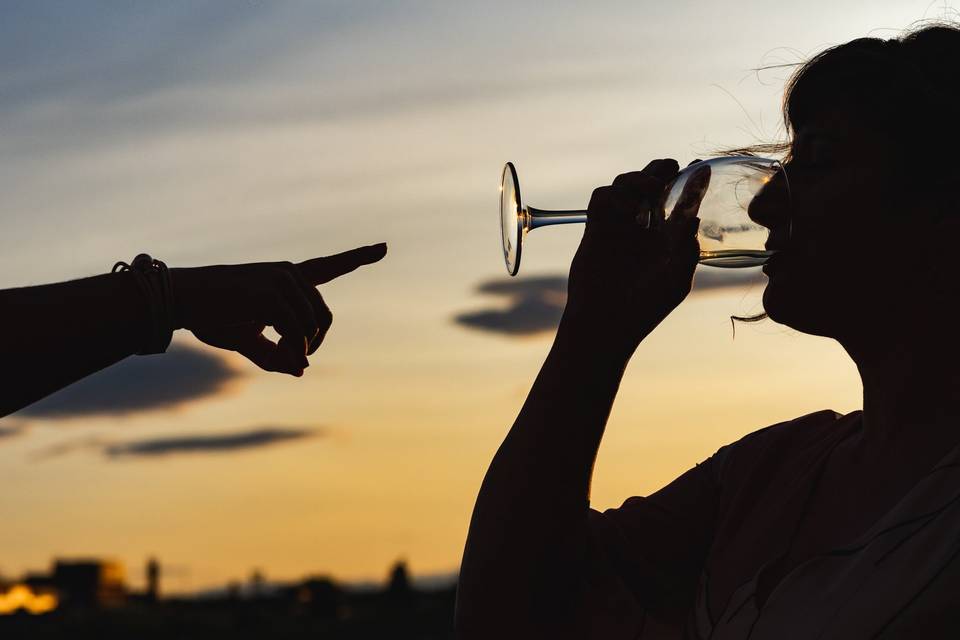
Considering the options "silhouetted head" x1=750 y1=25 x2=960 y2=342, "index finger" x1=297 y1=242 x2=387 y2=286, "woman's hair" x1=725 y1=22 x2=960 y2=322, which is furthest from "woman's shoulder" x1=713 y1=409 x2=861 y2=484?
"index finger" x1=297 y1=242 x2=387 y2=286

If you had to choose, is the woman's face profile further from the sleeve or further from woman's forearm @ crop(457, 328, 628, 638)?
the sleeve

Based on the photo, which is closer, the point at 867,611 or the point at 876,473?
the point at 867,611

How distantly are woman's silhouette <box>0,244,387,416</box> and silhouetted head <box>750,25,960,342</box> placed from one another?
3.24ft

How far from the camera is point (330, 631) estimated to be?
47.2m

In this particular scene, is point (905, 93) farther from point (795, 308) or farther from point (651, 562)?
point (651, 562)

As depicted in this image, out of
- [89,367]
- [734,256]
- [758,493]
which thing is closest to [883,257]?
[734,256]

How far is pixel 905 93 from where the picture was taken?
3.01m

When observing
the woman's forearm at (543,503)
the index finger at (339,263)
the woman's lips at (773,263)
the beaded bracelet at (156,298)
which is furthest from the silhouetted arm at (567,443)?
the beaded bracelet at (156,298)

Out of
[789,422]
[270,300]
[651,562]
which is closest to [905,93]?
[789,422]

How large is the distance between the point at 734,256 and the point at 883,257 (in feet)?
1.38

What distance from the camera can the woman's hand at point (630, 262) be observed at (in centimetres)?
316

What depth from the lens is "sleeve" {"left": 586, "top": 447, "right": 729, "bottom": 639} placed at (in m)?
3.14

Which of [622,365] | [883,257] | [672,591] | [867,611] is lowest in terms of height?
[672,591]

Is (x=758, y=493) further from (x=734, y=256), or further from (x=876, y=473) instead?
(x=734, y=256)
